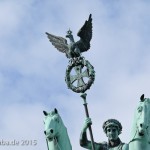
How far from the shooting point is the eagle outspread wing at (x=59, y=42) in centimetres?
2214

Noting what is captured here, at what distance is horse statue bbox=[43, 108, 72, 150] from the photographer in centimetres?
1909

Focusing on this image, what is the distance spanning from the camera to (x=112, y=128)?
19.9 meters

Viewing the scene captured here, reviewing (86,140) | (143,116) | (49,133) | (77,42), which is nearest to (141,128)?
(143,116)

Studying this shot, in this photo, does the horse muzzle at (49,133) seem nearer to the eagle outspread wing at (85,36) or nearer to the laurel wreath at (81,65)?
the laurel wreath at (81,65)

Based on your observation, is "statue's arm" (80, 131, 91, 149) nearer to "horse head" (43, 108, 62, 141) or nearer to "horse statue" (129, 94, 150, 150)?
"horse head" (43, 108, 62, 141)

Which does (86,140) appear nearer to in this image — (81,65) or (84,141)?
(84,141)

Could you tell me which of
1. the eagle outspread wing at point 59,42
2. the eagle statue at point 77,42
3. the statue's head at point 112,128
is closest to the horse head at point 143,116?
the statue's head at point 112,128

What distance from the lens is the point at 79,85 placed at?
67.7 ft

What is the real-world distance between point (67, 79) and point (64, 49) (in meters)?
1.52

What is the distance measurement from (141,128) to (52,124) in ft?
7.12

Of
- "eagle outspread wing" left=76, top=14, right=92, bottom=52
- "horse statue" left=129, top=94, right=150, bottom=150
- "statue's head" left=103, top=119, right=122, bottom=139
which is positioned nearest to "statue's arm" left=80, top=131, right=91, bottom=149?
"statue's head" left=103, top=119, right=122, bottom=139

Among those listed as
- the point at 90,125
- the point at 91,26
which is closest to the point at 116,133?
the point at 90,125

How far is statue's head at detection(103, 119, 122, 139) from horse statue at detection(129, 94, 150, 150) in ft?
5.35

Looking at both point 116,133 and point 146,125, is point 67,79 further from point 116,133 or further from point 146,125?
point 146,125
